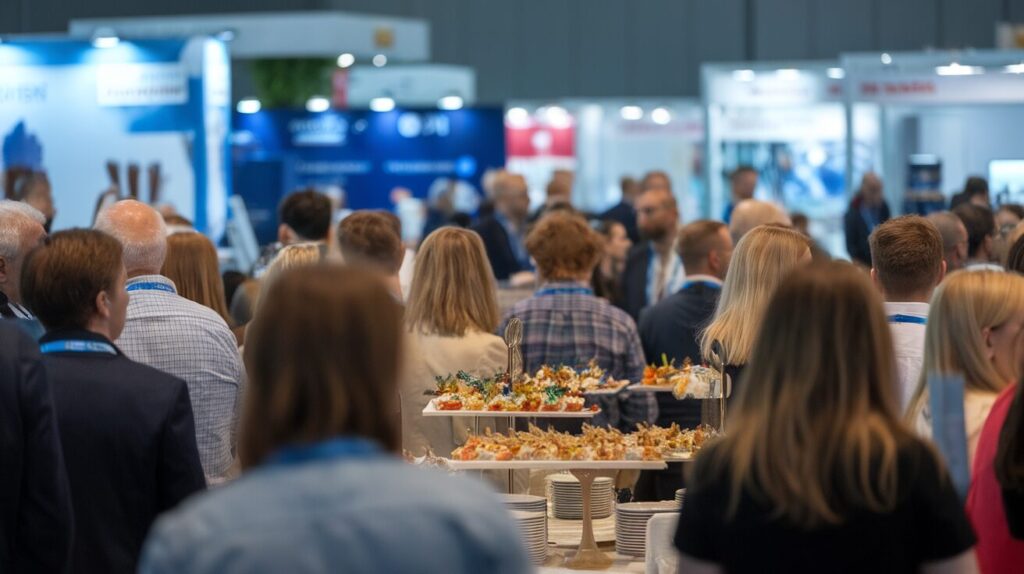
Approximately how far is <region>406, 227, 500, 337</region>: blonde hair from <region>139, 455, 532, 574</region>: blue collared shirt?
3247 millimetres

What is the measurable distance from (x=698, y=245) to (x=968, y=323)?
321 centimetres

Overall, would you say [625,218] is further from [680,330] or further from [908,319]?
[908,319]

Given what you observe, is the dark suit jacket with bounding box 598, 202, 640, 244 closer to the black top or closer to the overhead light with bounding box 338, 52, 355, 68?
the overhead light with bounding box 338, 52, 355, 68

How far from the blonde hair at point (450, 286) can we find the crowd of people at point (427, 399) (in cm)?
1

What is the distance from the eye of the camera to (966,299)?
2752mm

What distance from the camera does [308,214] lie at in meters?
6.70

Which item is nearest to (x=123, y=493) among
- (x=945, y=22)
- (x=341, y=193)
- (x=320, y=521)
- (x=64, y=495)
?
(x=64, y=495)

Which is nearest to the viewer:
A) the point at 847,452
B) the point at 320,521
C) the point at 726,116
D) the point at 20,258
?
the point at 320,521

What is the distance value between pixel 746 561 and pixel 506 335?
2.54 m

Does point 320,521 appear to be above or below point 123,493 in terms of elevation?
above

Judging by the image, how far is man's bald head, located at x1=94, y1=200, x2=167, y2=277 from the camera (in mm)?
4031

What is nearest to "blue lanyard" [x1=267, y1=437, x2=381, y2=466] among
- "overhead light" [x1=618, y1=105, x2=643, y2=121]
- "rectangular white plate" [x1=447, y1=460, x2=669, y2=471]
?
"rectangular white plate" [x1=447, y1=460, x2=669, y2=471]

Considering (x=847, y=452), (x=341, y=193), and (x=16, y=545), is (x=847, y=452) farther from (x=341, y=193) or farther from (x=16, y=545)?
(x=341, y=193)

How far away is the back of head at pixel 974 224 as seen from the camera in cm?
683
